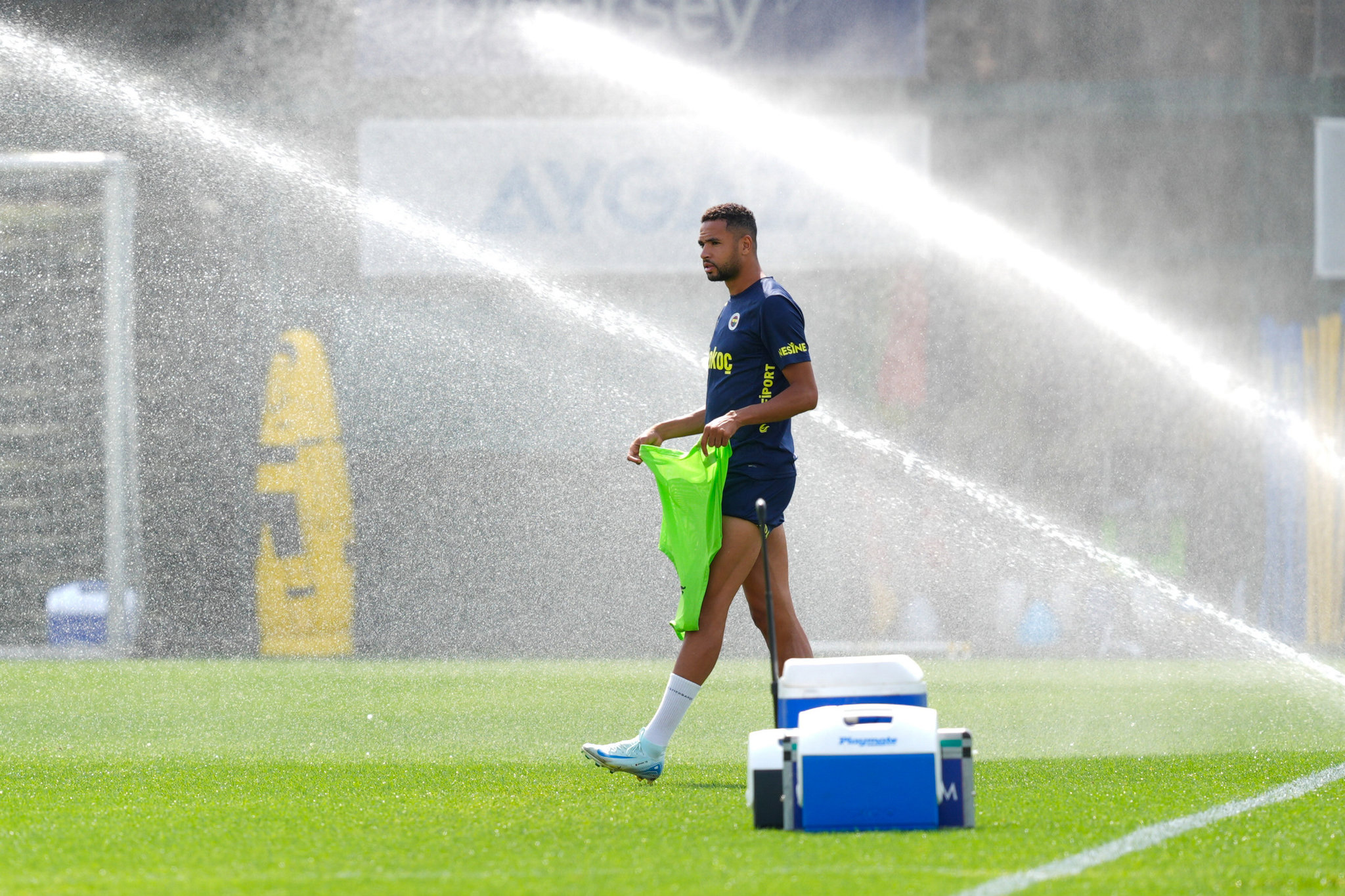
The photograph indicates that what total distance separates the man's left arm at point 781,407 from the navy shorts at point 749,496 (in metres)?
0.13

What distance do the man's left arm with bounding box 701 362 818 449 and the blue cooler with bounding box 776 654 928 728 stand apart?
0.69 metres

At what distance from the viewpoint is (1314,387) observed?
38.7 ft

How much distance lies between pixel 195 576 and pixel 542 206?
3.64 metres

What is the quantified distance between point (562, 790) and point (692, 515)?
2.69 ft

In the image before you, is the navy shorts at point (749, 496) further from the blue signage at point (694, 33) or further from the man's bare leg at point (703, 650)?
the blue signage at point (694, 33)

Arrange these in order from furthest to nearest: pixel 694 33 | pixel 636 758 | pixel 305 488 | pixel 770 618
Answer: pixel 694 33, pixel 305 488, pixel 636 758, pixel 770 618

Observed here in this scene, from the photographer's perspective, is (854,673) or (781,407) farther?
(781,407)

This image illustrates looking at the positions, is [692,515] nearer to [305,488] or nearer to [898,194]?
[305,488]

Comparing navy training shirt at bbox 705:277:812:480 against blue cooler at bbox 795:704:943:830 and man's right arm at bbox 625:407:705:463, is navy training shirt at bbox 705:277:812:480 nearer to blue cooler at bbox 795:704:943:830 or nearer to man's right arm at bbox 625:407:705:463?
man's right arm at bbox 625:407:705:463

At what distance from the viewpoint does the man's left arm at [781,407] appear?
435 centimetres

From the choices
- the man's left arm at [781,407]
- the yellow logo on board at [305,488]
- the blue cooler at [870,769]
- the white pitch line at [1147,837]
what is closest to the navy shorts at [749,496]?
the man's left arm at [781,407]

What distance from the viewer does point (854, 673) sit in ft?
12.9

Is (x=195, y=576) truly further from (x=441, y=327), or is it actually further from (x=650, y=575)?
(x=650, y=575)

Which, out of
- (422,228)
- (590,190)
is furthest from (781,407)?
(422,228)
